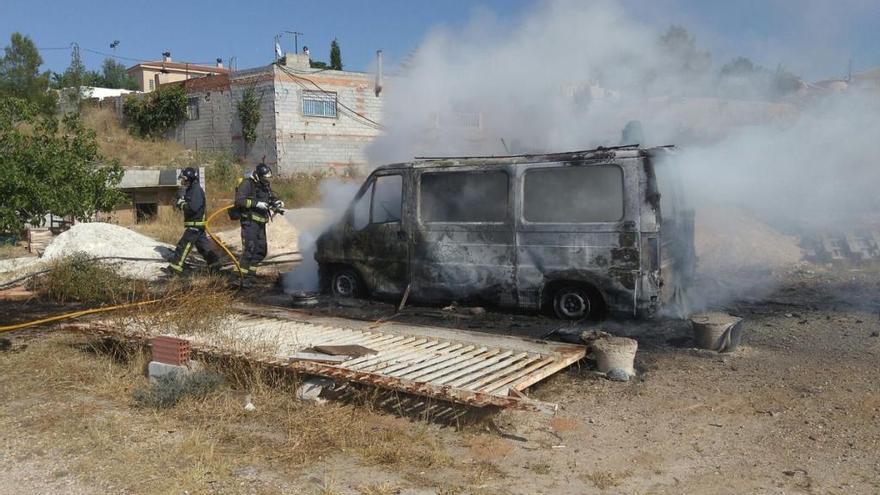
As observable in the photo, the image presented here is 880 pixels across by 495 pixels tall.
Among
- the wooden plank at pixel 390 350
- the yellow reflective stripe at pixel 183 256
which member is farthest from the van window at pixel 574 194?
the yellow reflective stripe at pixel 183 256

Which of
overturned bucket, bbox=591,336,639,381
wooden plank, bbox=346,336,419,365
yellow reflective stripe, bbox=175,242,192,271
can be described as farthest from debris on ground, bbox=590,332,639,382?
yellow reflective stripe, bbox=175,242,192,271

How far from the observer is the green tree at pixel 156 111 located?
101 ft

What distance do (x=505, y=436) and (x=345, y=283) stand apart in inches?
193

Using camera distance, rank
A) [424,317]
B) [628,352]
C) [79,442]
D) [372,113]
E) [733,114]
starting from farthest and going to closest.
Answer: [372,113], [733,114], [424,317], [628,352], [79,442]

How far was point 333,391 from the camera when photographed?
5.26 m

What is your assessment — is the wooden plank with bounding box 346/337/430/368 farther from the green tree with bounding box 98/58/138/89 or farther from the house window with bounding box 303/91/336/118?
the green tree with bounding box 98/58/138/89

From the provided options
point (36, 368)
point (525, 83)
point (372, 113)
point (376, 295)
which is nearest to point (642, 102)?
point (525, 83)

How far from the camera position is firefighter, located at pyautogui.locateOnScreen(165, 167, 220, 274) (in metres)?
10.8

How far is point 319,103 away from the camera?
2841cm

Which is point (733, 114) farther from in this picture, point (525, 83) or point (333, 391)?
point (333, 391)

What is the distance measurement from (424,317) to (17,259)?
27.4 ft

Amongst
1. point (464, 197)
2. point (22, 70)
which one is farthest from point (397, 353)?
point (22, 70)

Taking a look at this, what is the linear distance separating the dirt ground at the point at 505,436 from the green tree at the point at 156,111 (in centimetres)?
2676

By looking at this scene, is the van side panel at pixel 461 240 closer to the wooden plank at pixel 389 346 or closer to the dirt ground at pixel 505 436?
the wooden plank at pixel 389 346
